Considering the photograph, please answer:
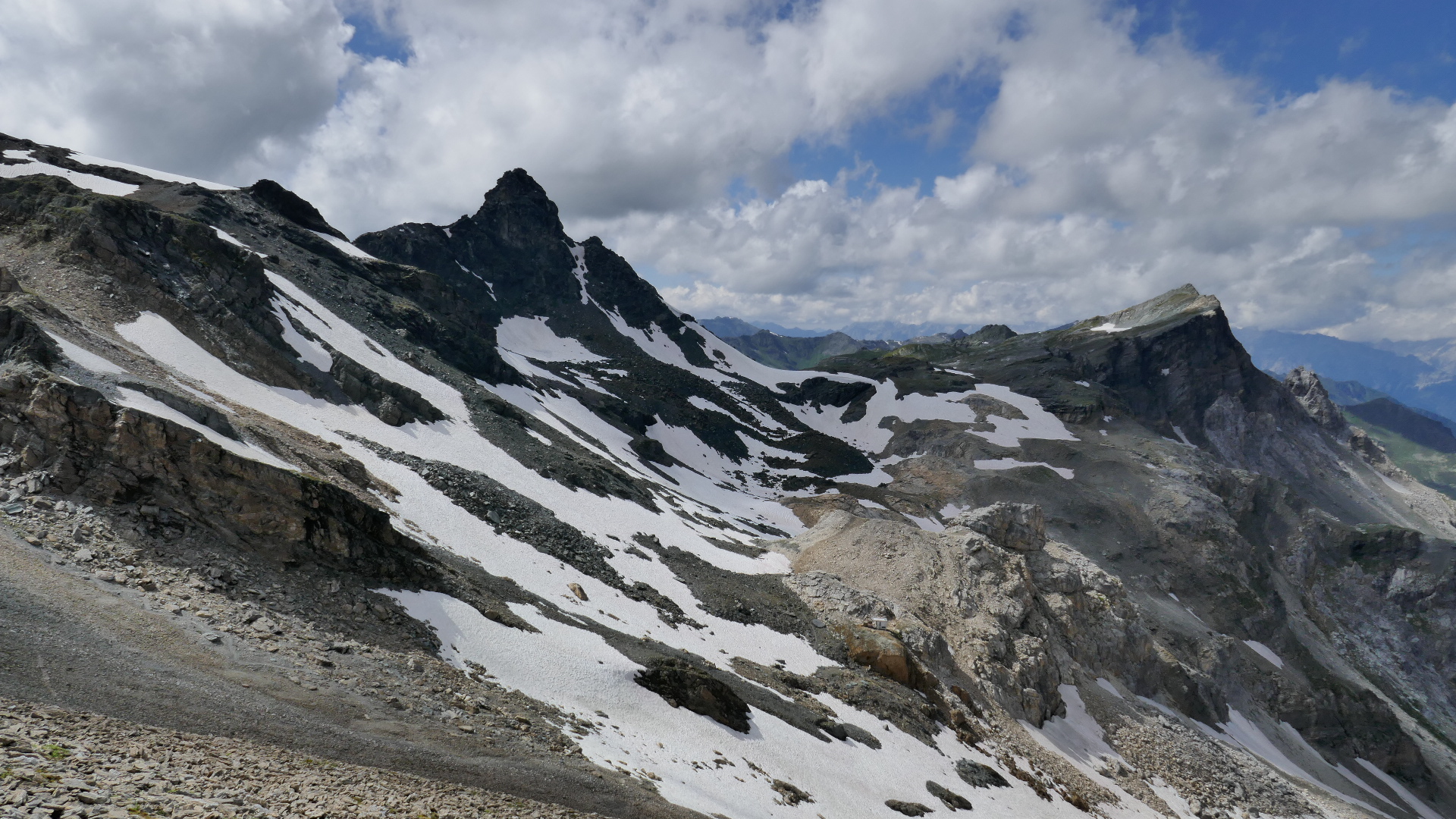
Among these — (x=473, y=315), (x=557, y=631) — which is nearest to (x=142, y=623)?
(x=557, y=631)

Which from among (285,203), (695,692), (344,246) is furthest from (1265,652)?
(285,203)

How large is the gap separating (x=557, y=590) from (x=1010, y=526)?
114 feet

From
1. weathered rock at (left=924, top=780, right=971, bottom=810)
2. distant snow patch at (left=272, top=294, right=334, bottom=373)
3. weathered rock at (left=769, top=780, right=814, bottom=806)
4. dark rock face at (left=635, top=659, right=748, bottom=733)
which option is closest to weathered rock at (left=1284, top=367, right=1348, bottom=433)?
weathered rock at (left=924, top=780, right=971, bottom=810)

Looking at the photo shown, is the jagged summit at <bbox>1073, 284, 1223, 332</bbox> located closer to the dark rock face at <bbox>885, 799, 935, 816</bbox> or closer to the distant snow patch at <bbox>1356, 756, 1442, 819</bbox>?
the distant snow patch at <bbox>1356, 756, 1442, 819</bbox>

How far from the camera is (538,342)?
399 feet

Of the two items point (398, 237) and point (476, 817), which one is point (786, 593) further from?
point (398, 237)

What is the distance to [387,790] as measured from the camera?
1131 centimetres

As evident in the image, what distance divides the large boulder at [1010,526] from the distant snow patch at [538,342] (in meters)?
82.9

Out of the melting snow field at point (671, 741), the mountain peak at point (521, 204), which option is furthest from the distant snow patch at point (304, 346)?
the mountain peak at point (521, 204)

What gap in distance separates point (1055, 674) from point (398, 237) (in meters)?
133

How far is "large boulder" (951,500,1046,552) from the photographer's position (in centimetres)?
4838

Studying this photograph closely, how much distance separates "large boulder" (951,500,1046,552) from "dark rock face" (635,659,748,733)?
31.0 metres

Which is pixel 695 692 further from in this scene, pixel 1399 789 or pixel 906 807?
pixel 1399 789

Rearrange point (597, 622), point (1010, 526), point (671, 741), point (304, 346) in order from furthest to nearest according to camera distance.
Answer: point (1010, 526), point (304, 346), point (597, 622), point (671, 741)
